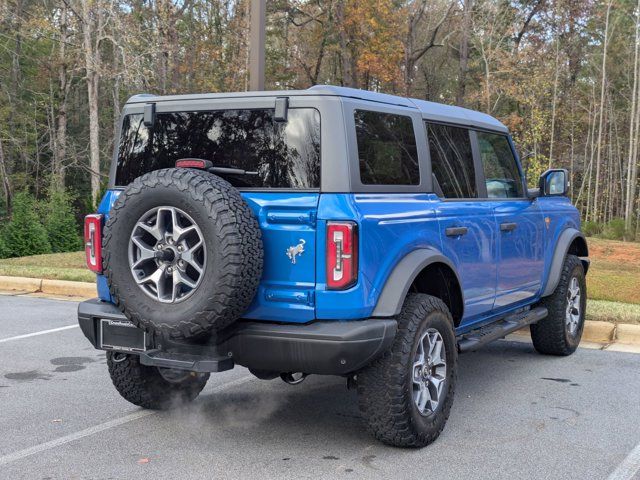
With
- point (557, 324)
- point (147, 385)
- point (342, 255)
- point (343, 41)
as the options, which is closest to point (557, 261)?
point (557, 324)

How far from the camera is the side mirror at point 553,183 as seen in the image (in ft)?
20.8

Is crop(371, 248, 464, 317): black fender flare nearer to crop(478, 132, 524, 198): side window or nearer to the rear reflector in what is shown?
the rear reflector

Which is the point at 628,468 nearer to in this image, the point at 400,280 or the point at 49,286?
the point at 400,280

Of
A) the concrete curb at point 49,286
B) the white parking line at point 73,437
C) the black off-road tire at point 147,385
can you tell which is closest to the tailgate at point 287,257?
the black off-road tire at point 147,385

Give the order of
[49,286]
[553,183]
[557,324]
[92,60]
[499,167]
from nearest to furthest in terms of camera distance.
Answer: [499,167] < [553,183] < [557,324] < [49,286] < [92,60]

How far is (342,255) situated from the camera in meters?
3.88

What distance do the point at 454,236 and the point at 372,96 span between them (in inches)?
42.5

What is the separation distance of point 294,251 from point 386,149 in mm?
923

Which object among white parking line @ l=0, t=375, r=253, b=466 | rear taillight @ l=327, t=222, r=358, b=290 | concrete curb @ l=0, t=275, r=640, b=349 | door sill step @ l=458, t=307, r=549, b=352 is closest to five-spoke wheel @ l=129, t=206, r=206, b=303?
rear taillight @ l=327, t=222, r=358, b=290

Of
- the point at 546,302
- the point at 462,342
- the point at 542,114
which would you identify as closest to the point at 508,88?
the point at 542,114

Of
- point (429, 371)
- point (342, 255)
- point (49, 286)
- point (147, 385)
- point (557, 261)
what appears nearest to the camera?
point (342, 255)

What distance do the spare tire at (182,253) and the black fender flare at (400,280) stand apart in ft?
2.30

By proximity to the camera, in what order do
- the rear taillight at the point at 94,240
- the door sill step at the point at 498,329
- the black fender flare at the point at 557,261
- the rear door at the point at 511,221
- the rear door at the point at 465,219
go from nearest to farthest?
the rear taillight at the point at 94,240, the rear door at the point at 465,219, the door sill step at the point at 498,329, the rear door at the point at 511,221, the black fender flare at the point at 557,261

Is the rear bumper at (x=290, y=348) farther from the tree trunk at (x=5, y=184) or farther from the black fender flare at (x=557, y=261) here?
the tree trunk at (x=5, y=184)
